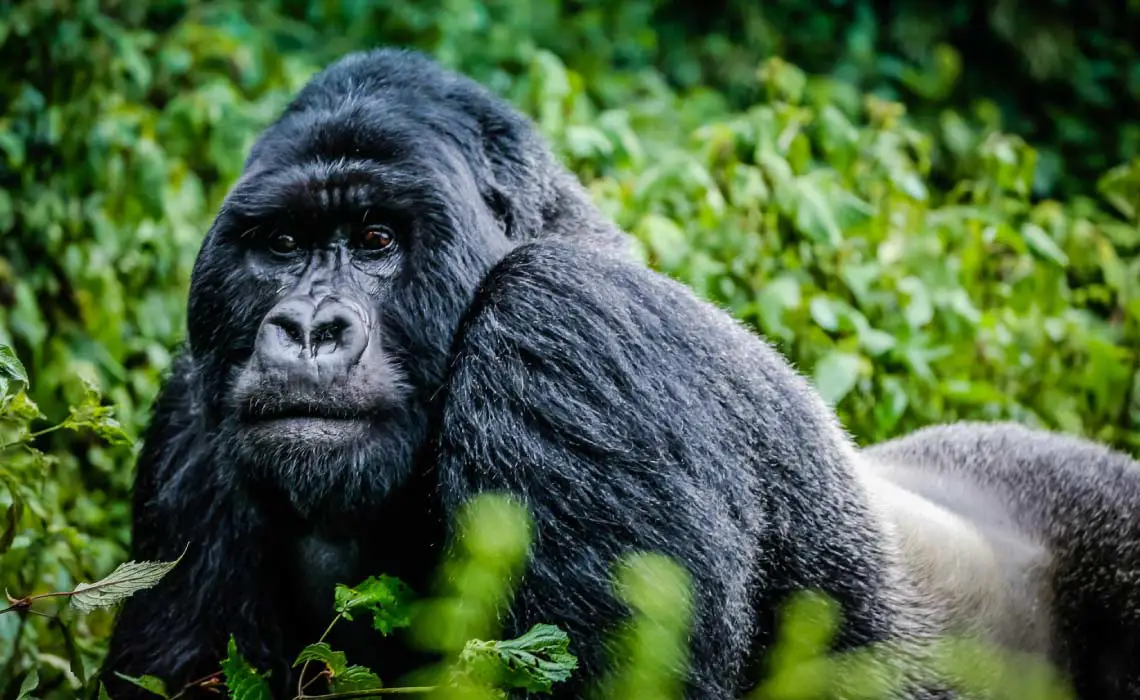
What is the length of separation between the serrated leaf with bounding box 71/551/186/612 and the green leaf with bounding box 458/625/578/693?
582 millimetres

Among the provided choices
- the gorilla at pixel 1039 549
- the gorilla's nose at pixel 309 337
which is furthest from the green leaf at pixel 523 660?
the gorilla at pixel 1039 549

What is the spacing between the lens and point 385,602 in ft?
9.81

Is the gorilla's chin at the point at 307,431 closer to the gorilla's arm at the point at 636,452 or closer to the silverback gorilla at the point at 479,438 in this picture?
the silverback gorilla at the point at 479,438

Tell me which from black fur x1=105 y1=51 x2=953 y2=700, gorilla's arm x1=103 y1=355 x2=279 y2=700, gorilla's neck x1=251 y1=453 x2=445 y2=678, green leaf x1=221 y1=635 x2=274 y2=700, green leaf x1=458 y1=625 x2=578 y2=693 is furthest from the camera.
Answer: gorilla's arm x1=103 y1=355 x2=279 y2=700

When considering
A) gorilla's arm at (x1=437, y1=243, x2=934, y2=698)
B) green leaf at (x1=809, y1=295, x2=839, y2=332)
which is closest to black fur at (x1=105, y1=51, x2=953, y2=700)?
gorilla's arm at (x1=437, y1=243, x2=934, y2=698)

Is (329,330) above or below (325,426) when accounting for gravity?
above

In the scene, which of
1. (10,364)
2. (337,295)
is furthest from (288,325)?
(10,364)

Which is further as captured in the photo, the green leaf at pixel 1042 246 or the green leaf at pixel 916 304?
the green leaf at pixel 1042 246

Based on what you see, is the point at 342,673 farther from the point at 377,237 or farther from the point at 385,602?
the point at 377,237

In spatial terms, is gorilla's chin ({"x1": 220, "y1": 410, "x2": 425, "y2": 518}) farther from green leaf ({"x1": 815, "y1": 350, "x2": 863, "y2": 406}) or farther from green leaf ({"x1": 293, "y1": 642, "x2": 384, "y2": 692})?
green leaf ({"x1": 815, "y1": 350, "x2": 863, "y2": 406})

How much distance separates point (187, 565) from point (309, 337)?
3.27ft

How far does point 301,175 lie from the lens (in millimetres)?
3506

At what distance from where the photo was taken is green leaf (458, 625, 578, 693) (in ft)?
8.60

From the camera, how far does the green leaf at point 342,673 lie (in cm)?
274
